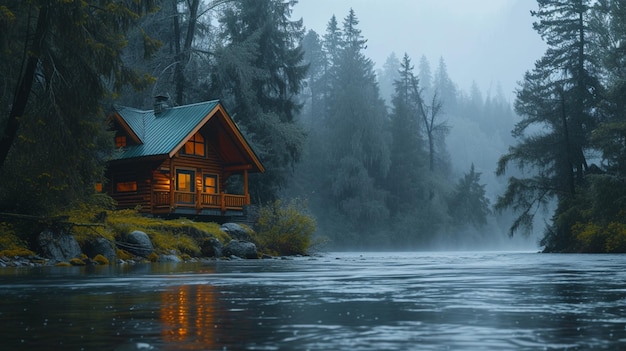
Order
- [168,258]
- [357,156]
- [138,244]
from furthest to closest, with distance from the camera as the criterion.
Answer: [357,156] → [168,258] → [138,244]

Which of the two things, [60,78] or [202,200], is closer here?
[60,78]

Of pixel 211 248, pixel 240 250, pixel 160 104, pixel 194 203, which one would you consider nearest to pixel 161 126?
pixel 160 104

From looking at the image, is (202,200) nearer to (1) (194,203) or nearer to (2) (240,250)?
(1) (194,203)

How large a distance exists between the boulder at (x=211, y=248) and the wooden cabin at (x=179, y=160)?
9.95m

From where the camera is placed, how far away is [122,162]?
146 ft

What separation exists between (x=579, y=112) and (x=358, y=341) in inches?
1822

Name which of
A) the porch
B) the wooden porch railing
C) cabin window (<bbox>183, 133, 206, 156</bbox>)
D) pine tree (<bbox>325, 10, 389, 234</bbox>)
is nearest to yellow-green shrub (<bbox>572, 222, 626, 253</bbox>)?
the wooden porch railing

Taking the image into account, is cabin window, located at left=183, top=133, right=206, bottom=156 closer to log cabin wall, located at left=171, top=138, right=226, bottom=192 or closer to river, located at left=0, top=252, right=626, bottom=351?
log cabin wall, located at left=171, top=138, right=226, bottom=192

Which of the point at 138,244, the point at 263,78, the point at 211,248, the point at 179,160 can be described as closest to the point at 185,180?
the point at 179,160

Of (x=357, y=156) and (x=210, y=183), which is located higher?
(x=357, y=156)

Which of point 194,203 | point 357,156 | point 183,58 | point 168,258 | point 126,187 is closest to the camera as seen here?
point 168,258

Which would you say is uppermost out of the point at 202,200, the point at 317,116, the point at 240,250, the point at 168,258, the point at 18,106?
the point at 317,116

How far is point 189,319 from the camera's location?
5738mm

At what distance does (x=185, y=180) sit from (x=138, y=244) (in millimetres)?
18916
